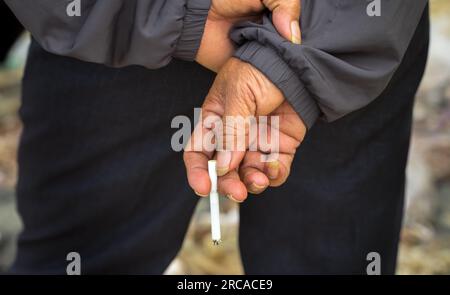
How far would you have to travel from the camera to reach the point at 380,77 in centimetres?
85

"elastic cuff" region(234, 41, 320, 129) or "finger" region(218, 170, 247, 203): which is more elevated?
"elastic cuff" region(234, 41, 320, 129)

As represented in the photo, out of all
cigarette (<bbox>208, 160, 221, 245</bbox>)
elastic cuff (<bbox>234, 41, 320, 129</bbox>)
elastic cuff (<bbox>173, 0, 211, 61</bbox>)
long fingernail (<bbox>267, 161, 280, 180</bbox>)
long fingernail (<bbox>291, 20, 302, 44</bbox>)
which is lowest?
cigarette (<bbox>208, 160, 221, 245</bbox>)

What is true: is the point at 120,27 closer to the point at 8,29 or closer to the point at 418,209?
the point at 418,209

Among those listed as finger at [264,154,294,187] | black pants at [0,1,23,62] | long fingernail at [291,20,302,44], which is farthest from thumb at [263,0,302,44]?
black pants at [0,1,23,62]

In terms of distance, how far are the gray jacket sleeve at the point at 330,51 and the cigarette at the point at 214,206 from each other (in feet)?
0.44

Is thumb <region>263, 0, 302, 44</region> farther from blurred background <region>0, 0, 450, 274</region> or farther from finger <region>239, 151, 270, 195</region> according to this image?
blurred background <region>0, 0, 450, 274</region>

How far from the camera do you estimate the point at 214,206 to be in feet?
2.65

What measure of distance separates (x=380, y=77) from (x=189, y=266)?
3.16 feet

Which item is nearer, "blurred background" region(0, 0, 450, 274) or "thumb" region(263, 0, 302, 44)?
"thumb" region(263, 0, 302, 44)

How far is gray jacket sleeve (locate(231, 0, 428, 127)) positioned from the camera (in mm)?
796

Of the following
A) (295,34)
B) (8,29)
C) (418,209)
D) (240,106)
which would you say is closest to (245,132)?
(240,106)

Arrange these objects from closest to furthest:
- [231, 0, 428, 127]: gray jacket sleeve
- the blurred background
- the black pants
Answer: [231, 0, 428, 127]: gray jacket sleeve < the blurred background < the black pants

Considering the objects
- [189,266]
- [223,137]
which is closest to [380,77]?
[223,137]
